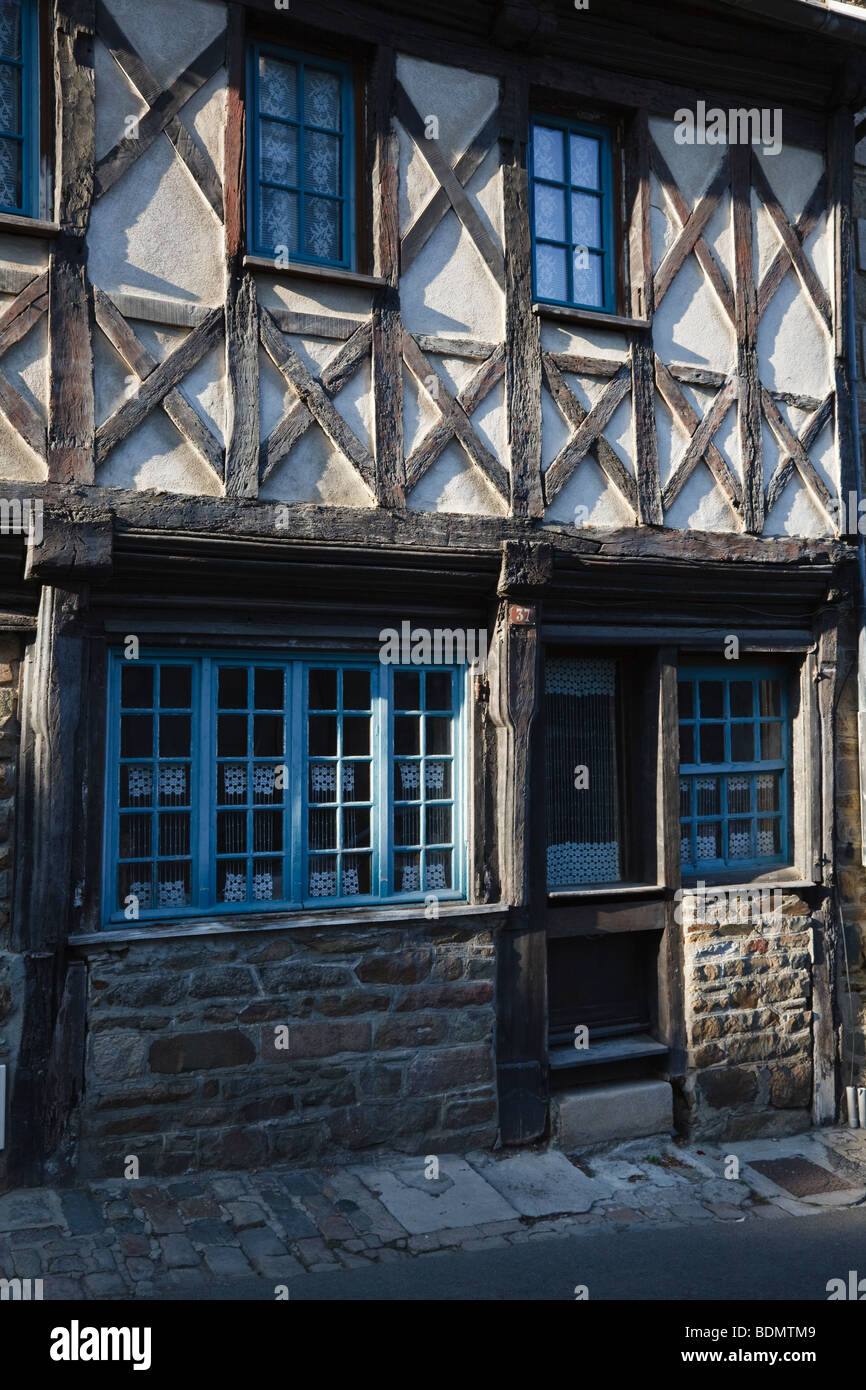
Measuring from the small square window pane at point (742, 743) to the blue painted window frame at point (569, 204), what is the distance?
8.45 feet

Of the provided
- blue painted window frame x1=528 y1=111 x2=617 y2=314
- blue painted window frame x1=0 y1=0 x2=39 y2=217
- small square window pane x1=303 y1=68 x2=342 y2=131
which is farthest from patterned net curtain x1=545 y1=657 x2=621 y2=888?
blue painted window frame x1=0 y1=0 x2=39 y2=217

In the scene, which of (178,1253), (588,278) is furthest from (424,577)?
(178,1253)

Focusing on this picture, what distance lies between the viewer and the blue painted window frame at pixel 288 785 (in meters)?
5.11

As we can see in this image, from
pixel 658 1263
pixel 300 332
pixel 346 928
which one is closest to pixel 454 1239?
pixel 658 1263

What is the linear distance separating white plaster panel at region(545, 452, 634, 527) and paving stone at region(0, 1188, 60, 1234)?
4004 mm

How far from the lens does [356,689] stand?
5.62 meters

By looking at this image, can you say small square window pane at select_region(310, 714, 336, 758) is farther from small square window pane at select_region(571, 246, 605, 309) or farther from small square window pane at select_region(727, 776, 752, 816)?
small square window pane at select_region(571, 246, 605, 309)

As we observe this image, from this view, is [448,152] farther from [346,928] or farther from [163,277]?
[346,928]

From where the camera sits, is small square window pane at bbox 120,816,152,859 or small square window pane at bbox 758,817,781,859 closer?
small square window pane at bbox 120,816,152,859

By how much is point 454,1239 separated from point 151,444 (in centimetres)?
376

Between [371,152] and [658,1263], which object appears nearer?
[658,1263]

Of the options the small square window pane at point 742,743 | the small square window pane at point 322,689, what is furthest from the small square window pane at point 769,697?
the small square window pane at point 322,689

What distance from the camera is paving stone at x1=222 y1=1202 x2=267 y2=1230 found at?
4676 millimetres

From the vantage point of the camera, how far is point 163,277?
5074 mm
